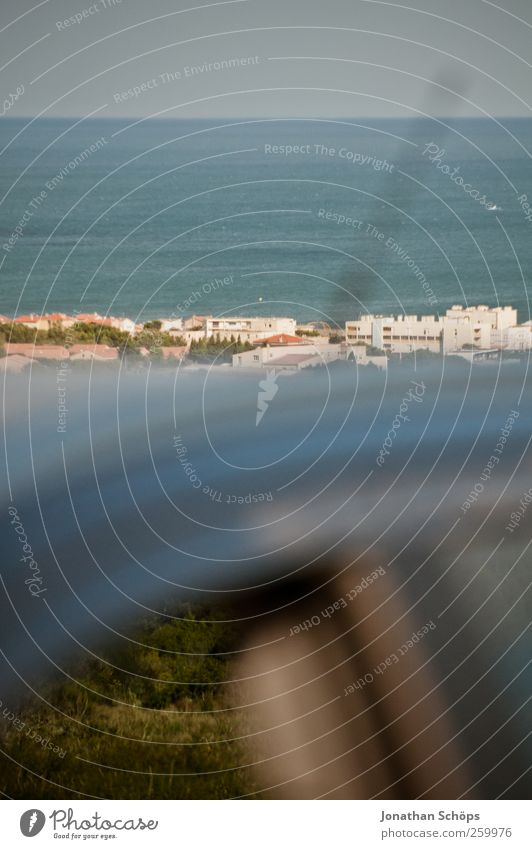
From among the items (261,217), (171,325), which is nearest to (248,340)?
(171,325)

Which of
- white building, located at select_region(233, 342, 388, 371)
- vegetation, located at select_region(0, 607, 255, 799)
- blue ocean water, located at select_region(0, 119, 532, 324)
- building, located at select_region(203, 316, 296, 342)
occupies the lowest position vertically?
vegetation, located at select_region(0, 607, 255, 799)

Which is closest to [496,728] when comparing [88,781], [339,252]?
[88,781]

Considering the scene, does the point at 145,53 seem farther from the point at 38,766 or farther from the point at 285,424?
the point at 38,766

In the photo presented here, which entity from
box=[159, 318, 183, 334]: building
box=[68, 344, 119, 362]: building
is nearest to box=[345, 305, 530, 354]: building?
box=[159, 318, 183, 334]: building

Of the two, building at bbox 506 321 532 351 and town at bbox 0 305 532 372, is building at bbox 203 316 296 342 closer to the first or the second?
town at bbox 0 305 532 372

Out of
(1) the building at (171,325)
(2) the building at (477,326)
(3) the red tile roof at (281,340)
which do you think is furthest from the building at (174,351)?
(2) the building at (477,326)

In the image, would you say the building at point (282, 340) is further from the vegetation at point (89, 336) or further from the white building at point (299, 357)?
the vegetation at point (89, 336)
